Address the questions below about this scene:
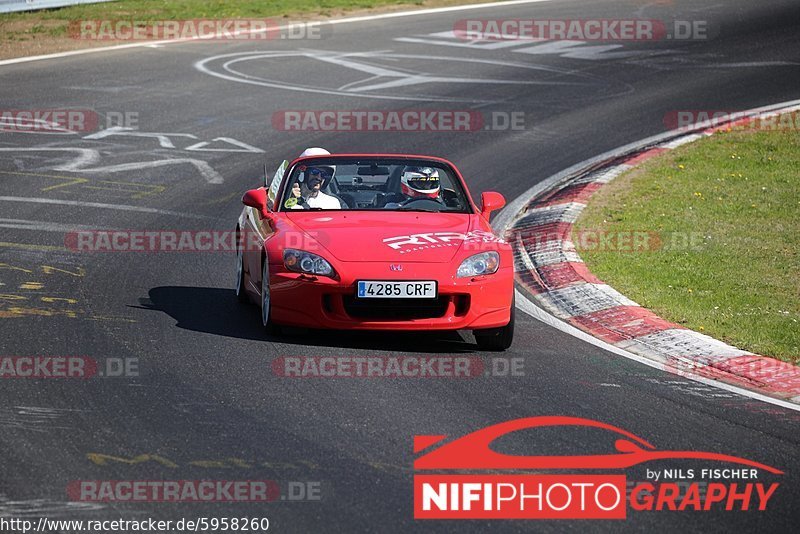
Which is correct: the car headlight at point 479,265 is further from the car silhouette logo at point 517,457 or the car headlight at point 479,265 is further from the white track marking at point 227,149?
the white track marking at point 227,149

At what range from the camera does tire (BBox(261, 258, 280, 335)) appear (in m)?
9.26

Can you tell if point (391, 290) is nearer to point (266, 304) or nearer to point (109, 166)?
point (266, 304)

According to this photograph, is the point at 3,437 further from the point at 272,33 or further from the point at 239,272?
the point at 272,33

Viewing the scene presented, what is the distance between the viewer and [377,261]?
8.98 m

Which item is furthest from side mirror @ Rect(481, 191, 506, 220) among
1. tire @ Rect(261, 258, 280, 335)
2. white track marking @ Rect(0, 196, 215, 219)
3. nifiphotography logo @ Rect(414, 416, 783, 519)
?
white track marking @ Rect(0, 196, 215, 219)

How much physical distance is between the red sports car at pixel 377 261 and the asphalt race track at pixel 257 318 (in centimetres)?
26

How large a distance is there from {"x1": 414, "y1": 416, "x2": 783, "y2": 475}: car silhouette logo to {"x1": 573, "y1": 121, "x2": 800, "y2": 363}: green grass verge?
7.82 ft

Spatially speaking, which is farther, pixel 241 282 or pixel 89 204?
pixel 89 204

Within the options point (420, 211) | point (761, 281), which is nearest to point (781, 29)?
point (761, 281)

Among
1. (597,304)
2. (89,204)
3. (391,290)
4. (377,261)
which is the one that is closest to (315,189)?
(377,261)

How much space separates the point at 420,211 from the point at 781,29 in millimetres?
18511

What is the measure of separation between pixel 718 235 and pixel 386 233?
4855 mm

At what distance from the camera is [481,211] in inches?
415

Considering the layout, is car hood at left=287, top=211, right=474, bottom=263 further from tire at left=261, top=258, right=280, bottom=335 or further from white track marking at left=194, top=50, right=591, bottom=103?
white track marking at left=194, top=50, right=591, bottom=103
